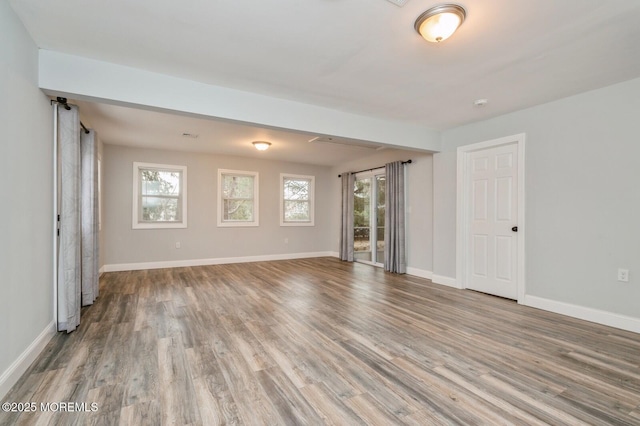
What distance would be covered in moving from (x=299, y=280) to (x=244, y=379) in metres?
3.06

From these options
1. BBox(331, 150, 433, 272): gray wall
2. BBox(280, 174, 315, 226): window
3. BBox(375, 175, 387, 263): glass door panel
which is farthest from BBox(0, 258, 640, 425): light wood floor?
BBox(280, 174, 315, 226): window

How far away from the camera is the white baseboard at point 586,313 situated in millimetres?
2939

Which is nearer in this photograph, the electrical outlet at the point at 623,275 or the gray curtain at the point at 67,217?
the gray curtain at the point at 67,217

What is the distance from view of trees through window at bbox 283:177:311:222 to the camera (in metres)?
7.67

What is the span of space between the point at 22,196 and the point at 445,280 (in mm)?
5137

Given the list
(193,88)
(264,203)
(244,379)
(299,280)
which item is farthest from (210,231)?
(244,379)

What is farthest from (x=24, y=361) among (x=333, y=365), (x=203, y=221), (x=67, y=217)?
(x=203, y=221)

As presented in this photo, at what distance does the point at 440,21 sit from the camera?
77.2 inches

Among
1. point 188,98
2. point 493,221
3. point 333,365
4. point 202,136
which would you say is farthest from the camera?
point 202,136

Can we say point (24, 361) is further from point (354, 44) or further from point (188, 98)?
point (354, 44)

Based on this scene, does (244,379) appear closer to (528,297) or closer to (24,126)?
(24,126)

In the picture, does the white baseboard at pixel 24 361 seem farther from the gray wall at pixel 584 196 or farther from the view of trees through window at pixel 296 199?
the view of trees through window at pixel 296 199

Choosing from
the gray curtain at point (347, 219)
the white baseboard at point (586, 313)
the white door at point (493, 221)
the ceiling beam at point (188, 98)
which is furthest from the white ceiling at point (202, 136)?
the white baseboard at point (586, 313)

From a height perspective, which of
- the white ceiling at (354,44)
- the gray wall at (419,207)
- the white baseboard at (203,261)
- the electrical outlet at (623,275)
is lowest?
the white baseboard at (203,261)
